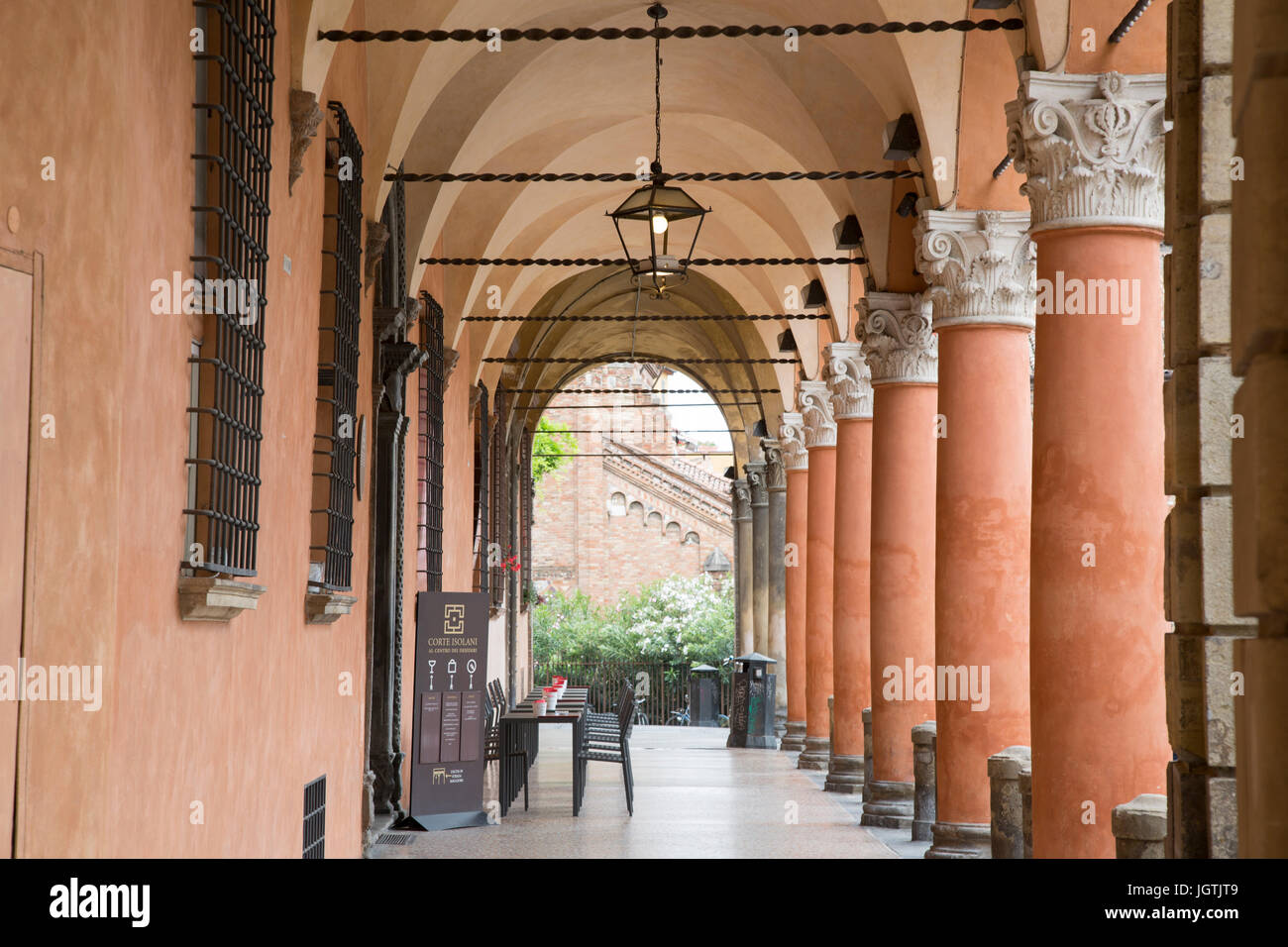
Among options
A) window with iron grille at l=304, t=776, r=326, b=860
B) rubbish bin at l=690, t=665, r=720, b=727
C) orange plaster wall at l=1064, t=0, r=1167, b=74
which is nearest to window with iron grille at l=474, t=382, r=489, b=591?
window with iron grille at l=304, t=776, r=326, b=860

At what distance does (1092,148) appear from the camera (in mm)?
6898

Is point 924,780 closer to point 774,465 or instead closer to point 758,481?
point 774,465

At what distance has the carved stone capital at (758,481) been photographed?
26.1m

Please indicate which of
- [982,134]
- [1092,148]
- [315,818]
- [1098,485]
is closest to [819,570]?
[982,134]

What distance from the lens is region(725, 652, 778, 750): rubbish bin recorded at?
21.5m

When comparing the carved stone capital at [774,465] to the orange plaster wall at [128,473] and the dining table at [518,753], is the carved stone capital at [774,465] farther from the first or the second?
A: the orange plaster wall at [128,473]

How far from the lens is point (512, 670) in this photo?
82.8ft

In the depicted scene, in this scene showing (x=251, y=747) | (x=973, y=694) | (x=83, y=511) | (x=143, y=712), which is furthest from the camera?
(x=973, y=694)

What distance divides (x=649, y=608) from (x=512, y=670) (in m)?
12.5

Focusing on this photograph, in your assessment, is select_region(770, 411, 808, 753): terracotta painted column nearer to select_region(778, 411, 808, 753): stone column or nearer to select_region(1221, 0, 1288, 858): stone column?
select_region(778, 411, 808, 753): stone column

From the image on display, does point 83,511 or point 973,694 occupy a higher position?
point 83,511

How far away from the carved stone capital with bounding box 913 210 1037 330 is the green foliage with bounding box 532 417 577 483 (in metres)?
28.4
